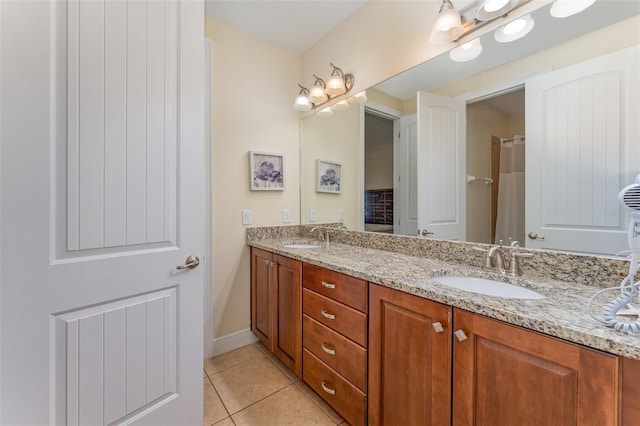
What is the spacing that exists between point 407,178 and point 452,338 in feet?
3.63

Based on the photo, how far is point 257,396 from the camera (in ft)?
5.17

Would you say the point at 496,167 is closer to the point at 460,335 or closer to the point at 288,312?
the point at 460,335

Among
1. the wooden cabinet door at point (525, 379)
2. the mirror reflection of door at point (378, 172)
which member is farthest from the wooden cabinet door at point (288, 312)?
the wooden cabinet door at point (525, 379)

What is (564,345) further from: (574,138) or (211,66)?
(211,66)

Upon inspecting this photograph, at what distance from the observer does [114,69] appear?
103 centimetres

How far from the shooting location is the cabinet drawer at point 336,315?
3.94 feet

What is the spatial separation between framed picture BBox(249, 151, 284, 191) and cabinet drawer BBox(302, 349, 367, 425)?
1351 millimetres

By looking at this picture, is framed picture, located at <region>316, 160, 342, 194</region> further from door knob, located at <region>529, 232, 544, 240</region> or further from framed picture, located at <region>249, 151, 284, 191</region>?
door knob, located at <region>529, 232, 544, 240</region>

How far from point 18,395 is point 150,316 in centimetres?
41

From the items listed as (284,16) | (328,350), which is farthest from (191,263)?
(284,16)

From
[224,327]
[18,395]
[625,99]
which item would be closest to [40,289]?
[18,395]

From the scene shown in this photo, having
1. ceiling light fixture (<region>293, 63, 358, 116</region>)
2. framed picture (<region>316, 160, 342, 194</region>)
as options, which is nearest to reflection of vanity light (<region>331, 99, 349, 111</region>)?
ceiling light fixture (<region>293, 63, 358, 116</region>)

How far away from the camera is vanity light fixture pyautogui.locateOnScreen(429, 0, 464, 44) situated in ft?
4.38

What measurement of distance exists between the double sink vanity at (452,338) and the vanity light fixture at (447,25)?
1.13 m
